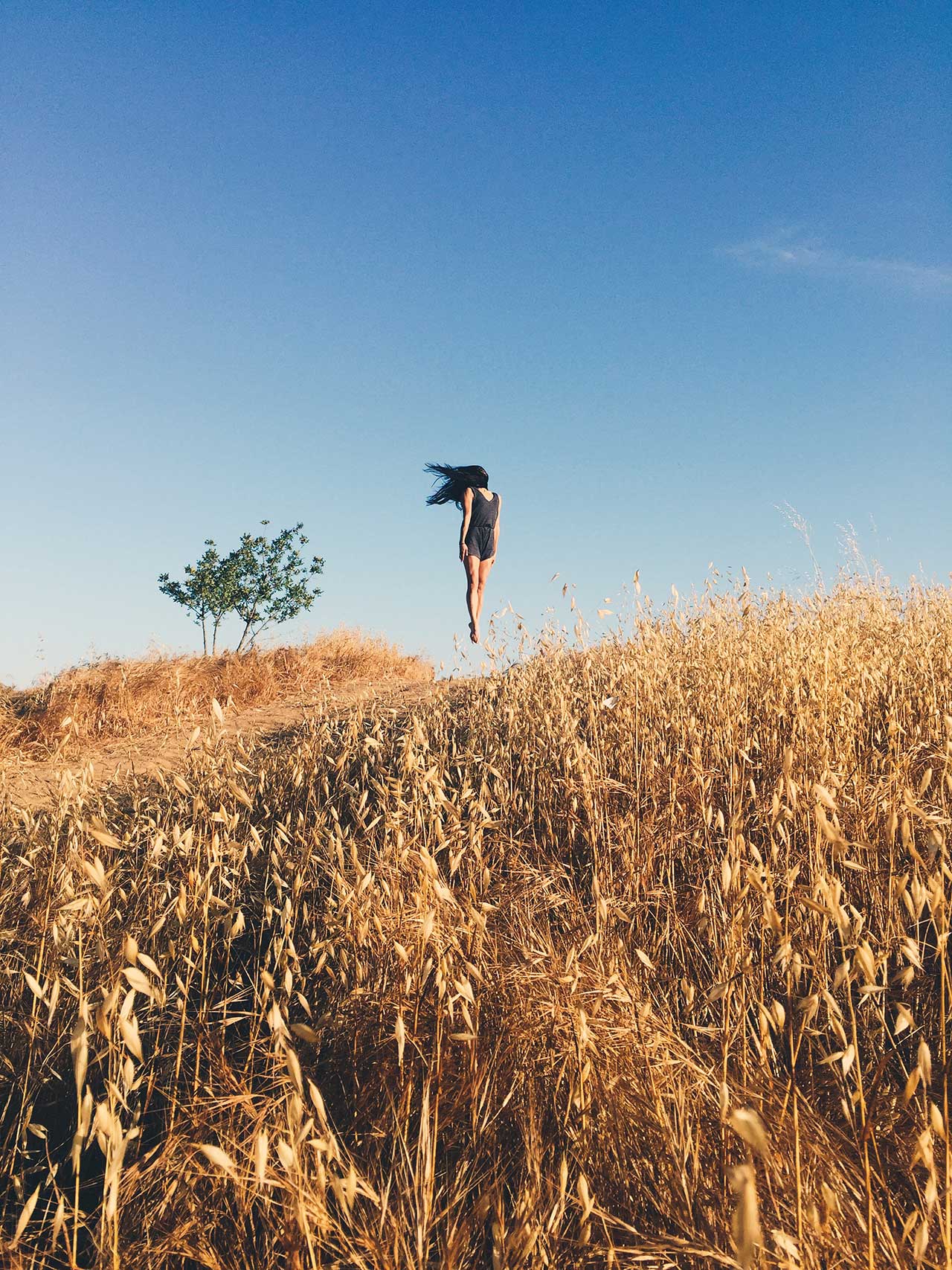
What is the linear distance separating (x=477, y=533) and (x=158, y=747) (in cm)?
497

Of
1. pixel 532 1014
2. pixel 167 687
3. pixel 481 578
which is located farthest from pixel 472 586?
pixel 532 1014

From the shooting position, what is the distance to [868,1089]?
1.74m

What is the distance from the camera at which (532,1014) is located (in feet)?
5.97

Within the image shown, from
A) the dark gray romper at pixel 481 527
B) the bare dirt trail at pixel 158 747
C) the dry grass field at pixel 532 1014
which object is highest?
the dark gray romper at pixel 481 527

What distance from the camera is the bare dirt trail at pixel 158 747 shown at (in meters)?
5.44

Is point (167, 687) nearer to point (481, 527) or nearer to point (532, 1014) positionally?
point (481, 527)

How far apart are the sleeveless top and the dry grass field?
6.44m

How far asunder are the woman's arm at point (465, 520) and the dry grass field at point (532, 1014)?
6.15 meters

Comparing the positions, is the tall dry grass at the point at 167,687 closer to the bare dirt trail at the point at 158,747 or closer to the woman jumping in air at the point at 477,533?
the bare dirt trail at the point at 158,747

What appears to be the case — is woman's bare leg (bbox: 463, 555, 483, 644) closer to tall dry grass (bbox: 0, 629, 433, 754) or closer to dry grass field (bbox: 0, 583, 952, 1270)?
tall dry grass (bbox: 0, 629, 433, 754)

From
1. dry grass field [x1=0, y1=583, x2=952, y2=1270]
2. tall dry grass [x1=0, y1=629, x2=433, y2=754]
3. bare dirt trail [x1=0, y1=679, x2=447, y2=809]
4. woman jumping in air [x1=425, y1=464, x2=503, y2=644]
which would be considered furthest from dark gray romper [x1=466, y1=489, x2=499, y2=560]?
dry grass field [x1=0, y1=583, x2=952, y2=1270]

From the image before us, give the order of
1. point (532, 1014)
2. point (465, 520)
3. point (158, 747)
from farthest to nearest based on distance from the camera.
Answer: point (465, 520)
point (158, 747)
point (532, 1014)

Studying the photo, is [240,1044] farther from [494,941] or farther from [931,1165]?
[931,1165]

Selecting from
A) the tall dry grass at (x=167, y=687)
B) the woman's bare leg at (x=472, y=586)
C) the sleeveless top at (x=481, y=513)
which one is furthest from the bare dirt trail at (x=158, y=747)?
the sleeveless top at (x=481, y=513)
